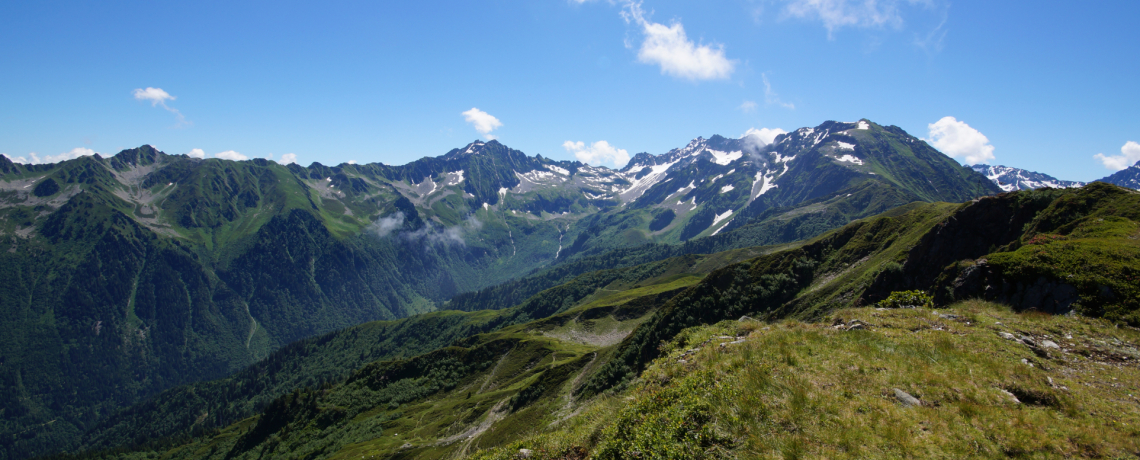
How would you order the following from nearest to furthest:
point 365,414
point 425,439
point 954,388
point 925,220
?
point 954,388 → point 925,220 → point 425,439 → point 365,414

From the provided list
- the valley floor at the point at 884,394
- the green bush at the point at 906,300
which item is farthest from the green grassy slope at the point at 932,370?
the green bush at the point at 906,300

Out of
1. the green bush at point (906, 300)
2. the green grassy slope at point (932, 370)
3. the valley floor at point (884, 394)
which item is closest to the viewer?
the valley floor at point (884, 394)

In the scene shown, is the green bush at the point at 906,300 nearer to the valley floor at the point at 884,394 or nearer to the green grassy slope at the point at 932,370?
the valley floor at the point at 884,394

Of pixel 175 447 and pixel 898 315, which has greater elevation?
pixel 898 315

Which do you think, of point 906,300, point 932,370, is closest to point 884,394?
point 932,370

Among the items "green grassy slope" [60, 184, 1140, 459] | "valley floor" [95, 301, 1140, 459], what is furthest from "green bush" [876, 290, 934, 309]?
"green grassy slope" [60, 184, 1140, 459]

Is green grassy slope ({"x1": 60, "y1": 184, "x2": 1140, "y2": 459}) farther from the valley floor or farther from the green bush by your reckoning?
the green bush

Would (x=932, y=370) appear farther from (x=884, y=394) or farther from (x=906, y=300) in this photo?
(x=906, y=300)

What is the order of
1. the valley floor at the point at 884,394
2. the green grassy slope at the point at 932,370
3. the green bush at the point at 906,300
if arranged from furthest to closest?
the green bush at the point at 906,300
the green grassy slope at the point at 932,370
the valley floor at the point at 884,394

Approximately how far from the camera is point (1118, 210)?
39.6 metres

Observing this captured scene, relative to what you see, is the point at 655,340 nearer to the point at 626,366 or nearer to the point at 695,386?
the point at 626,366

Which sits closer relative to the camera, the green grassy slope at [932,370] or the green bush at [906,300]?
the green grassy slope at [932,370]

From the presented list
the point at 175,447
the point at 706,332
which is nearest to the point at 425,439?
the point at 706,332

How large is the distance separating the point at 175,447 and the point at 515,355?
Answer: 181 metres
